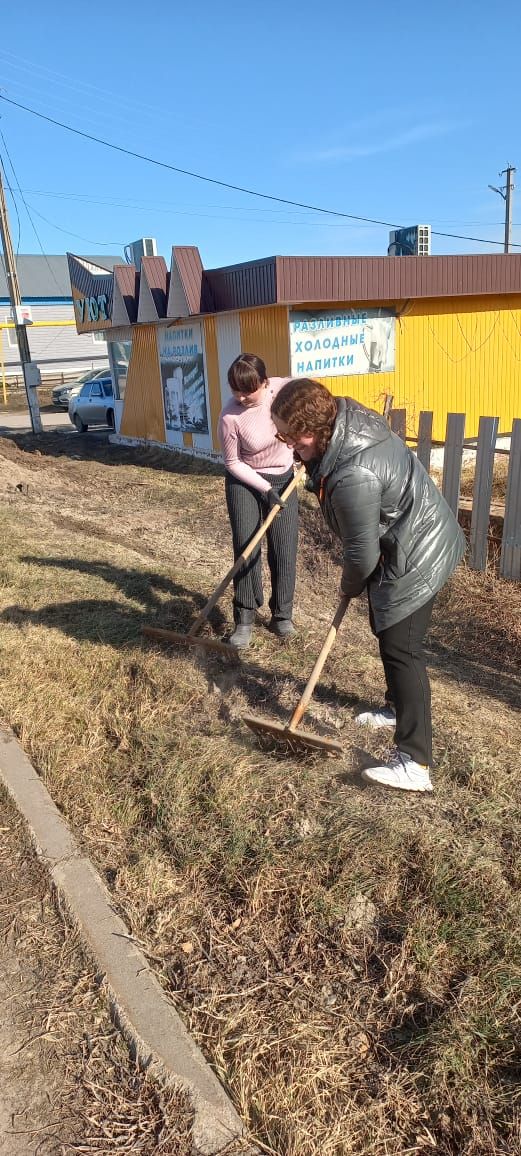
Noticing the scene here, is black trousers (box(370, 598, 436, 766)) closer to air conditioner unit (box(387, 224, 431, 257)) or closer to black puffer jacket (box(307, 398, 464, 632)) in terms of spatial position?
black puffer jacket (box(307, 398, 464, 632))

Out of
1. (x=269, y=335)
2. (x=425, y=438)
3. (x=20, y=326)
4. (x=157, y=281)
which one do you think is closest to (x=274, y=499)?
(x=425, y=438)

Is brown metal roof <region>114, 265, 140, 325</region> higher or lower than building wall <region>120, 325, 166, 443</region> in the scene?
higher

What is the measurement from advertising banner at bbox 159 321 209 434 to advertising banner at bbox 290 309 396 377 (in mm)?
2712

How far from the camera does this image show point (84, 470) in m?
13.3

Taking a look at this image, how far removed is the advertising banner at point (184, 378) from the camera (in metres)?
13.3

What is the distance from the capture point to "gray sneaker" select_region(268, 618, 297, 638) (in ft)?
15.2

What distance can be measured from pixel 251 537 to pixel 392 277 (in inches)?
319

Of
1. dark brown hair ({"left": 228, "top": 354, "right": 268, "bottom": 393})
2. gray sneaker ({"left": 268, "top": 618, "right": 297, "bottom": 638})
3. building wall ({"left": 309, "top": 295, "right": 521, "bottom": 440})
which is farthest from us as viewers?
building wall ({"left": 309, "top": 295, "right": 521, "bottom": 440})

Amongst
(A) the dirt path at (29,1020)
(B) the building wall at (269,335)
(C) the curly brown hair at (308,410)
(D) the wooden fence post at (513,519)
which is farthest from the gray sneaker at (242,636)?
(B) the building wall at (269,335)

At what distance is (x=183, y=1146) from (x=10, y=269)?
2135 cm

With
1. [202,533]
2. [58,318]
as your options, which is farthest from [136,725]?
[58,318]

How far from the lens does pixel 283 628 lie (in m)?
4.65

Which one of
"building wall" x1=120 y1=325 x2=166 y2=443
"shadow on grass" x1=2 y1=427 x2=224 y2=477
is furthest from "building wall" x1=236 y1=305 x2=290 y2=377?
"building wall" x1=120 y1=325 x2=166 y2=443

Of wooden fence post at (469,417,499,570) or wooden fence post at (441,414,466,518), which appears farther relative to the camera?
wooden fence post at (441,414,466,518)
